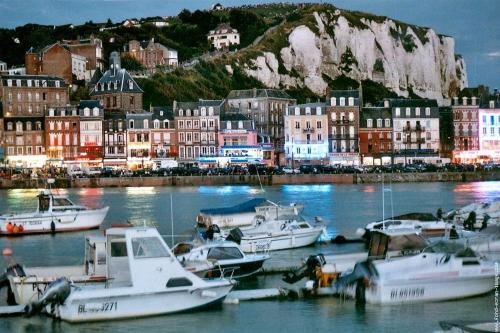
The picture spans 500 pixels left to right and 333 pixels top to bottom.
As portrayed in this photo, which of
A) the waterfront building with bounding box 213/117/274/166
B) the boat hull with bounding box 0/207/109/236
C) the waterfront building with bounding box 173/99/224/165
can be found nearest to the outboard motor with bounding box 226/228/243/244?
the boat hull with bounding box 0/207/109/236

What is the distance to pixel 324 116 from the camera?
11162 cm

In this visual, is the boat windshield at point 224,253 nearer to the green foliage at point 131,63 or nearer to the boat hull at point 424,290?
the boat hull at point 424,290

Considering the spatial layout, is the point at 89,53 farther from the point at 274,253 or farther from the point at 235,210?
the point at 274,253

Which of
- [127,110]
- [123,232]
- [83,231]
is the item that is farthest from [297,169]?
[123,232]

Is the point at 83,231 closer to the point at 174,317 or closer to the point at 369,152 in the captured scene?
the point at 174,317

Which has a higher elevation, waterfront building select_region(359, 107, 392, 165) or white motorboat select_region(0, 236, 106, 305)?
waterfront building select_region(359, 107, 392, 165)

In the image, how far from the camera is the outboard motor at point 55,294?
82.2 feet

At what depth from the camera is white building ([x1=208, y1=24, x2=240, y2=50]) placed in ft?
552

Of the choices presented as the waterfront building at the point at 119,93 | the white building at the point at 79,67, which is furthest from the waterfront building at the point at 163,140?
the white building at the point at 79,67

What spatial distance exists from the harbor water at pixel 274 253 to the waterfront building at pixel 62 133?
685 inches

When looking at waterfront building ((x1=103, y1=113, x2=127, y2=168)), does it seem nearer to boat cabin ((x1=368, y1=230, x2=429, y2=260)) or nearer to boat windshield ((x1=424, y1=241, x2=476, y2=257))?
boat cabin ((x1=368, y1=230, x2=429, y2=260))

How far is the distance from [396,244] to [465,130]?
88.7 m

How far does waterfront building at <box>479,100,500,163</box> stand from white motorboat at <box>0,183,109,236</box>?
2855 inches

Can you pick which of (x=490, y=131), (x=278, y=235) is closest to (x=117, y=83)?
(x=490, y=131)
